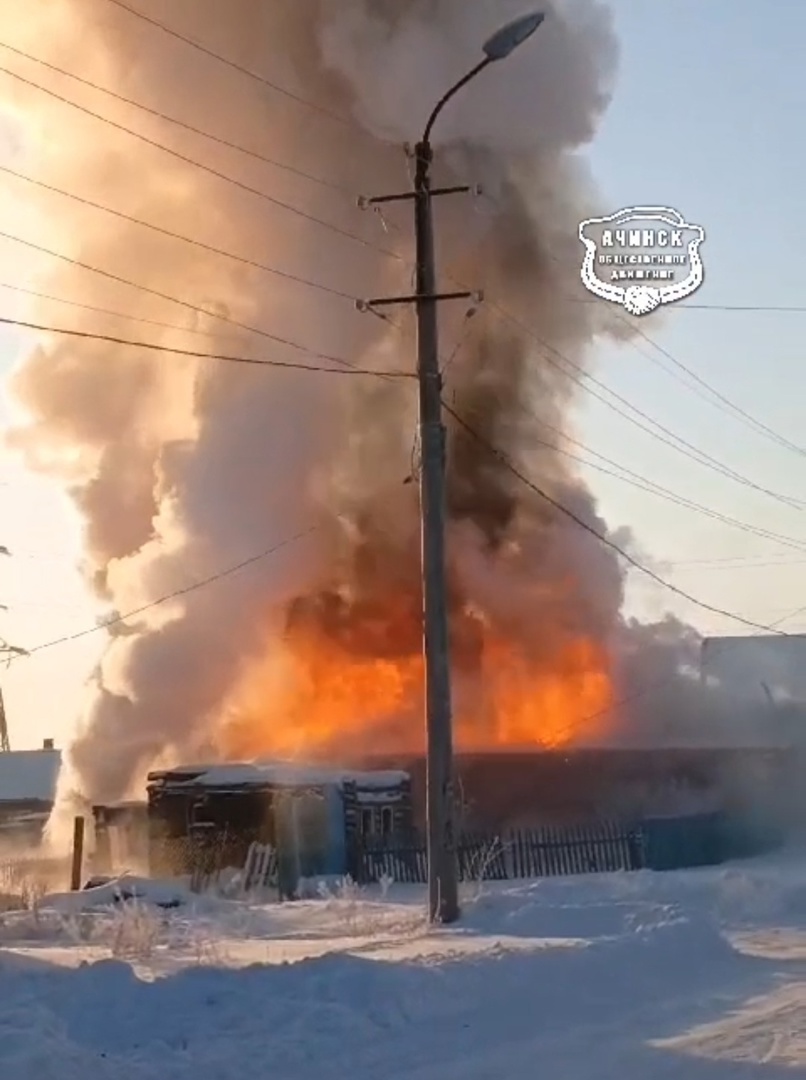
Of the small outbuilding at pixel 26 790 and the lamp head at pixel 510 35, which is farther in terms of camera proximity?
the small outbuilding at pixel 26 790

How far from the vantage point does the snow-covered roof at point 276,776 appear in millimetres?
29797

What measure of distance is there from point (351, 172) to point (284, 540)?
909cm

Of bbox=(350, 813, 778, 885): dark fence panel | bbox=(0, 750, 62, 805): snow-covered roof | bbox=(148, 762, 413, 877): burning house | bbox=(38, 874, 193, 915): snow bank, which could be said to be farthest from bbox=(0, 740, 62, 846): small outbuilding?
bbox=(38, 874, 193, 915): snow bank

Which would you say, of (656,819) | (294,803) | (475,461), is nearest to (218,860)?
(294,803)

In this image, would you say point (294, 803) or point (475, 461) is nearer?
point (294, 803)

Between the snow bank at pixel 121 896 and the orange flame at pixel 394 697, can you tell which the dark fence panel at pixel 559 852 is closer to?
the snow bank at pixel 121 896

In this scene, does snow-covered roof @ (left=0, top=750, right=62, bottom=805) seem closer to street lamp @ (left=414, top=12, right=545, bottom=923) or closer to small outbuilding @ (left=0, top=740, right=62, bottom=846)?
small outbuilding @ (left=0, top=740, right=62, bottom=846)

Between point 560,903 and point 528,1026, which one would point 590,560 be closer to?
point 560,903

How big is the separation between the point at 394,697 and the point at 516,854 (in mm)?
10384

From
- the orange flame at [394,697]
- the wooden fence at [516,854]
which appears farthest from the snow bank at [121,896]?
the orange flame at [394,697]

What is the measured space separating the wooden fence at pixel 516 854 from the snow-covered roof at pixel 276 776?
1.56 m

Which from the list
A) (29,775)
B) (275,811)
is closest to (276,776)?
(275,811)

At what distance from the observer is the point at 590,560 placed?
132 ft

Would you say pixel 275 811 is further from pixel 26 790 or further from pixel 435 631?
pixel 26 790
